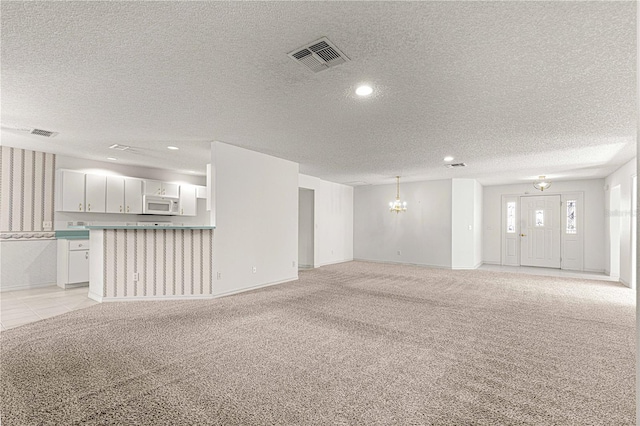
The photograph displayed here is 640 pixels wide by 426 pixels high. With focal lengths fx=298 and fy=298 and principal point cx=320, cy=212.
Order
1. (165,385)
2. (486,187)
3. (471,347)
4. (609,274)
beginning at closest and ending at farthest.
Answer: (165,385)
(471,347)
(609,274)
(486,187)

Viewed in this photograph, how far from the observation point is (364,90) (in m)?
3.16

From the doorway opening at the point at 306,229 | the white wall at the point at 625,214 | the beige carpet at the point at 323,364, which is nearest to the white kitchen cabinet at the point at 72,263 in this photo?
the beige carpet at the point at 323,364

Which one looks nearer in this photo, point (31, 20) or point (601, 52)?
→ point (31, 20)

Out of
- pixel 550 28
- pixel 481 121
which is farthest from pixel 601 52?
pixel 481 121

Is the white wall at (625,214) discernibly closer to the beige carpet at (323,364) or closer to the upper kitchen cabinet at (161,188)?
the beige carpet at (323,364)

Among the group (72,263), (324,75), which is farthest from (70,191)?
(324,75)

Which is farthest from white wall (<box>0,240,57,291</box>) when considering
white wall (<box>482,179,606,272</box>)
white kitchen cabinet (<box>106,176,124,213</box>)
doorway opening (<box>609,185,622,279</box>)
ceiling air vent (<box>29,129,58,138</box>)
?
doorway opening (<box>609,185,622,279</box>)

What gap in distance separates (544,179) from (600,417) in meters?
8.92

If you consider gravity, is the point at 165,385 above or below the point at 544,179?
below

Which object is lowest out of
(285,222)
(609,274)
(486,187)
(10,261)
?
(609,274)

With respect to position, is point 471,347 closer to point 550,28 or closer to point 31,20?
point 550,28

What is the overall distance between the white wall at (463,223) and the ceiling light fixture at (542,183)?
1.83 metres

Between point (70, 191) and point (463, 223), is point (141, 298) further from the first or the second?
point (463, 223)

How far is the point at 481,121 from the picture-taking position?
409 cm
